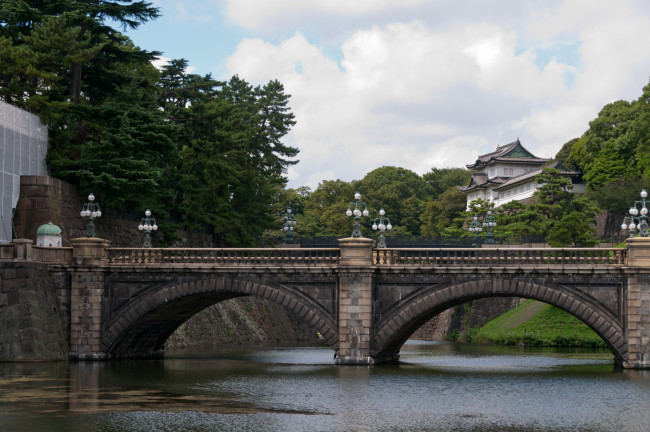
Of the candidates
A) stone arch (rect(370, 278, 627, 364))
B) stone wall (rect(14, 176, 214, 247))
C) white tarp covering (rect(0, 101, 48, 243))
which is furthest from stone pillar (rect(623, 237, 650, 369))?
white tarp covering (rect(0, 101, 48, 243))

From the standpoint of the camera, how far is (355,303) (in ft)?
151

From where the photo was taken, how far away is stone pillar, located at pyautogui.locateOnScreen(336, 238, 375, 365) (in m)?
45.9

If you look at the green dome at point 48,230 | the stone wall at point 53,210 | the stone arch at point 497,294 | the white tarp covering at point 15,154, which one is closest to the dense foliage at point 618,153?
the stone arch at point 497,294

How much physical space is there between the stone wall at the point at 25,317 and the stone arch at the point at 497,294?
54.2 feet

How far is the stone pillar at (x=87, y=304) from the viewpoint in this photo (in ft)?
159

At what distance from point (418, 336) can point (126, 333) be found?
169ft

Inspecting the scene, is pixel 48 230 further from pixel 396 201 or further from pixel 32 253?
pixel 396 201

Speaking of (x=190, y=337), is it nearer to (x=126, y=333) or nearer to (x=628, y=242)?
(x=126, y=333)

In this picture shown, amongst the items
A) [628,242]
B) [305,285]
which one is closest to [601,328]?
[628,242]

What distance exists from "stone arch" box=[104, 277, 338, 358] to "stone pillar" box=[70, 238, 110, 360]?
65 cm

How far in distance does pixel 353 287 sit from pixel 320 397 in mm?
12463

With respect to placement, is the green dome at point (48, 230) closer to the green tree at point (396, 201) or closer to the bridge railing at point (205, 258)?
the bridge railing at point (205, 258)

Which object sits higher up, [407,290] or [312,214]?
[312,214]

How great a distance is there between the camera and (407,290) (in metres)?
46.2
